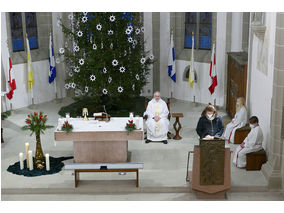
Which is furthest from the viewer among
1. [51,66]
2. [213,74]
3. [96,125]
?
[51,66]

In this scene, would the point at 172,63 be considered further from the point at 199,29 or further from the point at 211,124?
the point at 211,124

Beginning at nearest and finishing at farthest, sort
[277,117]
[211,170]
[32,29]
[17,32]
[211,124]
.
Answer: [211,170] < [277,117] < [211,124] < [17,32] < [32,29]

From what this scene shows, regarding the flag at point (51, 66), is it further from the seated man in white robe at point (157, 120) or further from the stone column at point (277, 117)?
the stone column at point (277, 117)

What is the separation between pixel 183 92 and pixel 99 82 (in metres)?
3.97

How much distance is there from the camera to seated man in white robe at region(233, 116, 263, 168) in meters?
10.2

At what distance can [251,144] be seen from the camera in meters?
10.3

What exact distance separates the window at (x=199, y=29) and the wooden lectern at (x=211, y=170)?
810 centimetres

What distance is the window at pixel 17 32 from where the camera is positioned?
16.2m

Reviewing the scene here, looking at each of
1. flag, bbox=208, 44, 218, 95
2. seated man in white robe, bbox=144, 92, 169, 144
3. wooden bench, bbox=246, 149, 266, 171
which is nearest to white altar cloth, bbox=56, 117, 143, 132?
seated man in white robe, bbox=144, 92, 169, 144

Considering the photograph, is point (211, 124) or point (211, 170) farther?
point (211, 124)

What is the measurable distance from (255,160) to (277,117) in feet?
4.36

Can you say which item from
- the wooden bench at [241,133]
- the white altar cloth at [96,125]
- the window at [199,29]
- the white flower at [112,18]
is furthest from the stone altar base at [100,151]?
the window at [199,29]

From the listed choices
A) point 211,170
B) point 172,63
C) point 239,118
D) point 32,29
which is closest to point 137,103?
point 172,63

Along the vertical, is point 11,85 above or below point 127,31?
below
